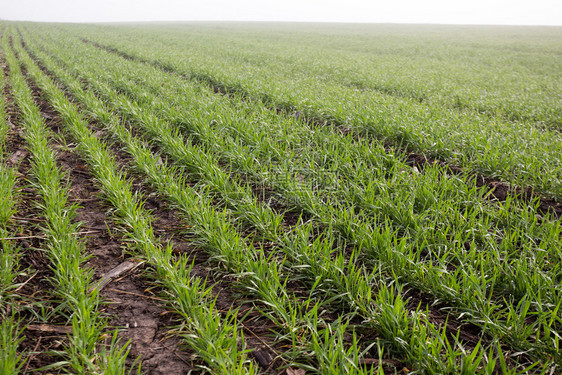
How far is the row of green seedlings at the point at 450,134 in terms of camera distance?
4.23 meters

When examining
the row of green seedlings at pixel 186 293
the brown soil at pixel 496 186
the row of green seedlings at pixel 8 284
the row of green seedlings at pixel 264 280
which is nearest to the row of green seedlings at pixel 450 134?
the brown soil at pixel 496 186

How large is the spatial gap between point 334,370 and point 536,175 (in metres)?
3.77

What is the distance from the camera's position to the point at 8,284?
225 centimetres

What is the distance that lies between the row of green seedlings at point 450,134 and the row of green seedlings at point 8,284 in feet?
14.6

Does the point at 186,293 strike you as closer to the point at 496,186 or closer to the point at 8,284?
the point at 8,284

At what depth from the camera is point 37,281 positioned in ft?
7.90

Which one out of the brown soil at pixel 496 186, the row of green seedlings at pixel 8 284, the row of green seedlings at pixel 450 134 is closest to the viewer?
the row of green seedlings at pixel 8 284

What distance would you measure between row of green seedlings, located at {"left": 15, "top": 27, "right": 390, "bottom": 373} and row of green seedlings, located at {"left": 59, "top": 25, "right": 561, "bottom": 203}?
3090 mm

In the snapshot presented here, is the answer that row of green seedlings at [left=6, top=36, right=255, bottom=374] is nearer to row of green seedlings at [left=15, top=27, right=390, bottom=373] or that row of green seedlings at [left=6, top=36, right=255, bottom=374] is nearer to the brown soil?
row of green seedlings at [left=15, top=27, right=390, bottom=373]

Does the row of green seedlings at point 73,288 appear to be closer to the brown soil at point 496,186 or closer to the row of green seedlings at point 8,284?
the row of green seedlings at point 8,284

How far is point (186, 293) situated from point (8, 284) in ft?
4.07

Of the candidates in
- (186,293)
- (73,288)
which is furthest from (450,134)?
(73,288)

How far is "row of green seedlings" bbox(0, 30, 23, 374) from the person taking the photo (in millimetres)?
1658

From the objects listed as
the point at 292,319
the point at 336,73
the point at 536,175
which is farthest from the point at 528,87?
the point at 292,319
